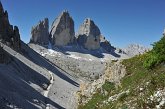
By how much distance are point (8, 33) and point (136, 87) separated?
134441mm

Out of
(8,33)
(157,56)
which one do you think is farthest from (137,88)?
(8,33)

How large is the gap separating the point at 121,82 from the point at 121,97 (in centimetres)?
443

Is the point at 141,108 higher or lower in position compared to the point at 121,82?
lower

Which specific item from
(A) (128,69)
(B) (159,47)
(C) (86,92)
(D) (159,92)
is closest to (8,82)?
(C) (86,92)

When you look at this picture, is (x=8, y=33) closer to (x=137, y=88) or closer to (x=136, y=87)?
(x=136, y=87)

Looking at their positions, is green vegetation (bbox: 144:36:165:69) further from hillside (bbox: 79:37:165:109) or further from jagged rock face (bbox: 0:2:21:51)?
jagged rock face (bbox: 0:2:21:51)

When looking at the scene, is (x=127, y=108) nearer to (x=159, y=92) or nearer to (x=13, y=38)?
(x=159, y=92)

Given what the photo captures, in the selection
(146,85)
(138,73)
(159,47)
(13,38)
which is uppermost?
(13,38)

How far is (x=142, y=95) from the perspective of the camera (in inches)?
722

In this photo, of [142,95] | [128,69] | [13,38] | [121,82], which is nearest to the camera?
[142,95]

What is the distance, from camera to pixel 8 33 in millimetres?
150375

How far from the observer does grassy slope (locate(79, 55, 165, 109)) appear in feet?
59.3

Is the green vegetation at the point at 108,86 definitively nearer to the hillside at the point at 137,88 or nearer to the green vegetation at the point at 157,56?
the hillside at the point at 137,88

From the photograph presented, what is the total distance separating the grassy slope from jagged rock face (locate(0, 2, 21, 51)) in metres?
121
